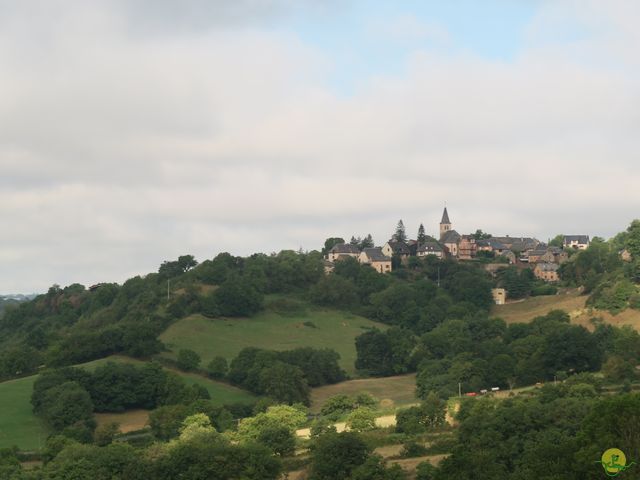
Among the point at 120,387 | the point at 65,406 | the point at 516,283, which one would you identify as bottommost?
the point at 65,406

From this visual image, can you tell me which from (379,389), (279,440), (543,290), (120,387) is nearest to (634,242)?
(543,290)

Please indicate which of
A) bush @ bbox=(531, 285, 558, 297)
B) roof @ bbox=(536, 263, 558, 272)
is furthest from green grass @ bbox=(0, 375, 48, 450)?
roof @ bbox=(536, 263, 558, 272)

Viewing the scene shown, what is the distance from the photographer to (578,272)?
166750mm

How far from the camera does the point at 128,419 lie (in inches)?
4304

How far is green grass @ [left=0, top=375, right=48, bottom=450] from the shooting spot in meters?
100

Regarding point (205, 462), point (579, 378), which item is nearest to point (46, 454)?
point (205, 462)

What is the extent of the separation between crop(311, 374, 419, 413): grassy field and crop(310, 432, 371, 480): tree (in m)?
38.5

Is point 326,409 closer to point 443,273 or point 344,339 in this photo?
point 344,339

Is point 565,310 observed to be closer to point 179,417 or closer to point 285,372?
point 285,372

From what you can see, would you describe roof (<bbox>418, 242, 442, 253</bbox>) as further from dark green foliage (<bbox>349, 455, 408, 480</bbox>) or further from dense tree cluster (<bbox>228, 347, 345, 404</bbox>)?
dark green foliage (<bbox>349, 455, 408, 480</bbox>)

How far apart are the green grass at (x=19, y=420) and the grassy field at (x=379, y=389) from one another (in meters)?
29.3

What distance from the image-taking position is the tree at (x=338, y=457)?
72.6m

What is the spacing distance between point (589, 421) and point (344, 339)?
94.0m

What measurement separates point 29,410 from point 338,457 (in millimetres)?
49579
